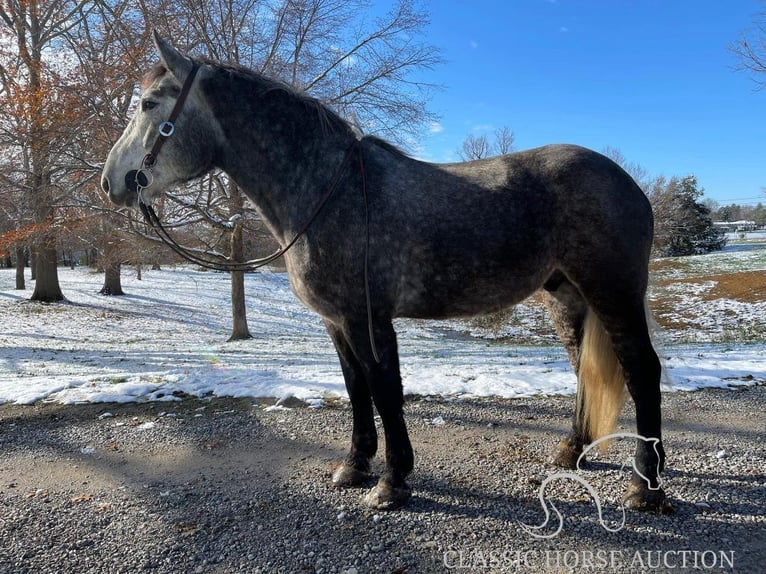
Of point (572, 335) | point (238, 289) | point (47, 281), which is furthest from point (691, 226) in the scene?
point (47, 281)

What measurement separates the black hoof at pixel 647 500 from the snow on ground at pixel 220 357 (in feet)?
4.19

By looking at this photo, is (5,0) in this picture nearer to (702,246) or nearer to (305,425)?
(305,425)

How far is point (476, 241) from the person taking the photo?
2717 millimetres

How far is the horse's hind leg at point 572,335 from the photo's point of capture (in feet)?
10.8

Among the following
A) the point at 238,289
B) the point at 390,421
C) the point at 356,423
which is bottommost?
the point at 356,423

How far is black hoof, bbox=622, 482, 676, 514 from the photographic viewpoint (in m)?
2.66

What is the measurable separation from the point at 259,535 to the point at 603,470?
7.77 ft

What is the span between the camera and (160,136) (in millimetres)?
2621

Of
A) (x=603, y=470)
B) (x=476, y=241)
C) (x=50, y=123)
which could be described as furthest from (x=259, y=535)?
(x=50, y=123)

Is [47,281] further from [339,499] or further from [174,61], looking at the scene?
[339,499]

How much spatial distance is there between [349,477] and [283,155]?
216cm

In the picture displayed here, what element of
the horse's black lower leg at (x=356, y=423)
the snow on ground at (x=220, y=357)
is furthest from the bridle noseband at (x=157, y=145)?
the snow on ground at (x=220, y=357)

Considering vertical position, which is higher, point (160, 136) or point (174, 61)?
point (174, 61)

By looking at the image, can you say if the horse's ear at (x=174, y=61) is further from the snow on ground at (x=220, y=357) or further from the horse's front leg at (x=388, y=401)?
the snow on ground at (x=220, y=357)
